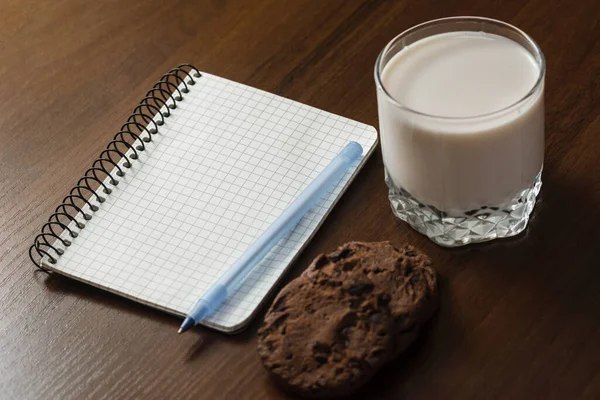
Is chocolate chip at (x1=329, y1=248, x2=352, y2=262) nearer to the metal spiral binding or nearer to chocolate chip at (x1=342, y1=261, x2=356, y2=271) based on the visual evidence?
chocolate chip at (x1=342, y1=261, x2=356, y2=271)

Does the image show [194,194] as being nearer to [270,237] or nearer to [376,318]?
[270,237]

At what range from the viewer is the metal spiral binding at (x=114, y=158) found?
37.0 inches

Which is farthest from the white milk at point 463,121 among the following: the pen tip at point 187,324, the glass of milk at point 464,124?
the pen tip at point 187,324

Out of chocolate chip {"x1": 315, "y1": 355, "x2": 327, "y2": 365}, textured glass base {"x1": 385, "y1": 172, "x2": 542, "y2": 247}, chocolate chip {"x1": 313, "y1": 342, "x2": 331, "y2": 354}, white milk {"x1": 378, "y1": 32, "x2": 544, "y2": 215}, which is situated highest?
white milk {"x1": 378, "y1": 32, "x2": 544, "y2": 215}

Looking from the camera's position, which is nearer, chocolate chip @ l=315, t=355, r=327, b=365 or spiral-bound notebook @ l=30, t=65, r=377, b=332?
chocolate chip @ l=315, t=355, r=327, b=365

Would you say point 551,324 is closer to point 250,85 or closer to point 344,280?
point 344,280

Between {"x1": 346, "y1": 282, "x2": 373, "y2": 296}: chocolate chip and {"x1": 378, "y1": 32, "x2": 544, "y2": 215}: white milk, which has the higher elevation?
{"x1": 378, "y1": 32, "x2": 544, "y2": 215}: white milk

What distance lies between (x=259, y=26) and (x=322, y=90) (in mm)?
145

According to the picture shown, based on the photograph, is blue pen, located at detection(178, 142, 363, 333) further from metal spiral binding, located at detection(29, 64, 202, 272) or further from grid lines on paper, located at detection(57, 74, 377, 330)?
metal spiral binding, located at detection(29, 64, 202, 272)

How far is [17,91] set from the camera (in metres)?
Answer: 1.13

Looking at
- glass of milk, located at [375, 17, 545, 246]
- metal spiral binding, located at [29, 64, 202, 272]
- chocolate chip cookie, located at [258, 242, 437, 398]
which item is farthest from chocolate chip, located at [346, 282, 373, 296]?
metal spiral binding, located at [29, 64, 202, 272]

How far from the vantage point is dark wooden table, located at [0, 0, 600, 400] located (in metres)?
0.80

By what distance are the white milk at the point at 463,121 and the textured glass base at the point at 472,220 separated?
0.01 meters

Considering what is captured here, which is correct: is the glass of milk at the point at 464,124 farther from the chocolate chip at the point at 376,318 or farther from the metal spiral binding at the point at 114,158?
the metal spiral binding at the point at 114,158
